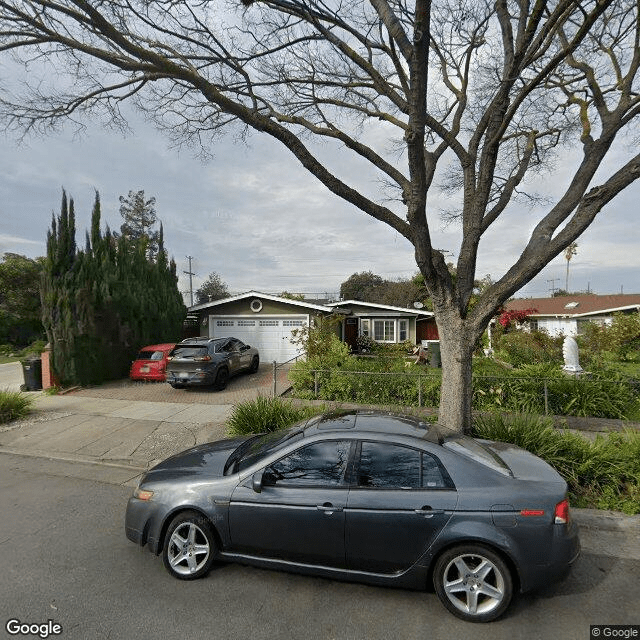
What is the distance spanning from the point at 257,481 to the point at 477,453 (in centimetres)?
189

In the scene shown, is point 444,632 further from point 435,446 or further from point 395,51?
point 395,51

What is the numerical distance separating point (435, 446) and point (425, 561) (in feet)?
2.73

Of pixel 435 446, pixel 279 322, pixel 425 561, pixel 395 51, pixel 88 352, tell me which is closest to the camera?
pixel 425 561

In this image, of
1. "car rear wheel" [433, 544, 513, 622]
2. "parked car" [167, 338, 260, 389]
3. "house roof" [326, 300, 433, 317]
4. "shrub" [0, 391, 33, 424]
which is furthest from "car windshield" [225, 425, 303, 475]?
"house roof" [326, 300, 433, 317]

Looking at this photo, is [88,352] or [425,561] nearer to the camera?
[425,561]

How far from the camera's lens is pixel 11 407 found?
8242 mm

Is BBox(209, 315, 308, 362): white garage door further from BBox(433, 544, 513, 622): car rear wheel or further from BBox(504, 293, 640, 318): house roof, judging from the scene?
BBox(504, 293, 640, 318): house roof

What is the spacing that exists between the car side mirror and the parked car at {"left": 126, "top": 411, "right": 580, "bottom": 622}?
17 millimetres

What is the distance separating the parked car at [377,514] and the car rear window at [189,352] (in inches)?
291

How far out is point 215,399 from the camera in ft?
31.9

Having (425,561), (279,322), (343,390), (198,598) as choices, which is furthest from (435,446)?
(279,322)

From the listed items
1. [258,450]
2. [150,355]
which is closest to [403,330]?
[150,355]

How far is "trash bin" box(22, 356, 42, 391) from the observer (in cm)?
1132

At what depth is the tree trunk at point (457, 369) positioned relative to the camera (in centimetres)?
541
